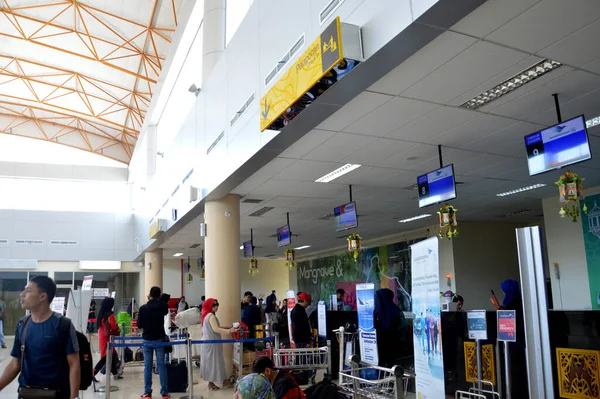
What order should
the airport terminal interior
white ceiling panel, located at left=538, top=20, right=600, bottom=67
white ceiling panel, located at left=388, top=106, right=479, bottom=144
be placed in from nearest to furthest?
the airport terminal interior < white ceiling panel, located at left=538, top=20, right=600, bottom=67 < white ceiling panel, located at left=388, top=106, right=479, bottom=144

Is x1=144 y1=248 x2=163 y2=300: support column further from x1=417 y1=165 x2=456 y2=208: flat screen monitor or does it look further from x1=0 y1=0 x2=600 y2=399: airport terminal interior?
x1=417 y1=165 x2=456 y2=208: flat screen monitor

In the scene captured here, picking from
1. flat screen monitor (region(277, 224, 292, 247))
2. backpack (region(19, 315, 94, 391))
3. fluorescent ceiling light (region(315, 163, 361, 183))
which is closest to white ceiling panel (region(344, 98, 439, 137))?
fluorescent ceiling light (region(315, 163, 361, 183))

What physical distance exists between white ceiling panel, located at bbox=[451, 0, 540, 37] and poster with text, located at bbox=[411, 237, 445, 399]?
1.93 metres

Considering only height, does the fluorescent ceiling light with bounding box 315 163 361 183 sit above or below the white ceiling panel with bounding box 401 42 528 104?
below

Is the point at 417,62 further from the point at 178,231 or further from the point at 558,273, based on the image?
the point at 178,231

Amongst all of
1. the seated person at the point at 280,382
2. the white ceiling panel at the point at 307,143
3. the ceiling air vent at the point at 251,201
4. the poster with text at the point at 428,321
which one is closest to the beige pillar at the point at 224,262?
the ceiling air vent at the point at 251,201

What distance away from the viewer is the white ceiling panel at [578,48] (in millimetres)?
4496

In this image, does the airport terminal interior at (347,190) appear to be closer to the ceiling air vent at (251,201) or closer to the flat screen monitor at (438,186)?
the flat screen monitor at (438,186)

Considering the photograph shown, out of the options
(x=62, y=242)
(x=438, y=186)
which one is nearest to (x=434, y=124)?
(x=438, y=186)

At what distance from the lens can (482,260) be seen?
628 inches

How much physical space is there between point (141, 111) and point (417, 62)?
75.9 ft

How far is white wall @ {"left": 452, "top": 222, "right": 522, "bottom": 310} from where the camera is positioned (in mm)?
15531

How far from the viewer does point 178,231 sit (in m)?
15.4

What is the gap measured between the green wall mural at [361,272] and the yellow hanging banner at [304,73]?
30.9ft
